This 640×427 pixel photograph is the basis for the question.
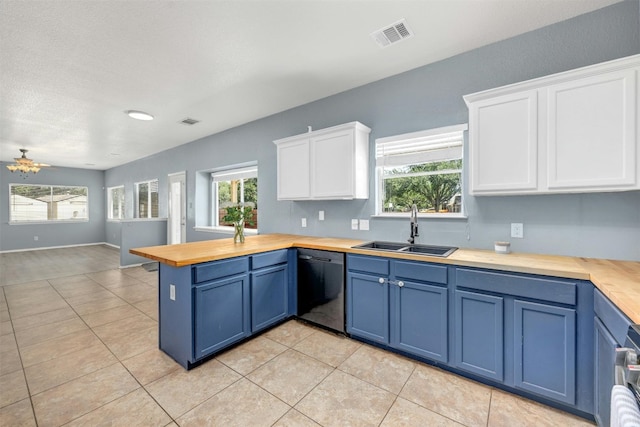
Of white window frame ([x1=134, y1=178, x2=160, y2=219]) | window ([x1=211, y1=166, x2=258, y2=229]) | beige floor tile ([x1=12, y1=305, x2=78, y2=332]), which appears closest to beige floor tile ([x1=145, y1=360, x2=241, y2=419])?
beige floor tile ([x1=12, y1=305, x2=78, y2=332])

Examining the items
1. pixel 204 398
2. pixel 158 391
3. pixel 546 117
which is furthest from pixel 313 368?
pixel 546 117

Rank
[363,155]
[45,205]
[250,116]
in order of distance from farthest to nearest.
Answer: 1. [45,205]
2. [250,116]
3. [363,155]

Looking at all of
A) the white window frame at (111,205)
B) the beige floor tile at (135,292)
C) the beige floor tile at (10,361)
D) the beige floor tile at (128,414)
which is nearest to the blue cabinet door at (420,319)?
the beige floor tile at (128,414)

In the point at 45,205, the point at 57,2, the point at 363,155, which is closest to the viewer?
the point at 57,2

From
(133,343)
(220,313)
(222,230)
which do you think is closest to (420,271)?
(220,313)

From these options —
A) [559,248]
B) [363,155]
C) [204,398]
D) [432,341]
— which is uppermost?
[363,155]

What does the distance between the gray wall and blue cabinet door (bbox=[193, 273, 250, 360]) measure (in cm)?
826

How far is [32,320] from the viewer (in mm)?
3107

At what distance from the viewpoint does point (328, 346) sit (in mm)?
2527

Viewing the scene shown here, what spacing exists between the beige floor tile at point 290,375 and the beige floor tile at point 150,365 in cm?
70

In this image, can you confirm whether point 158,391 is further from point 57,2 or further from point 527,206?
point 527,206

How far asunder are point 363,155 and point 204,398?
257cm

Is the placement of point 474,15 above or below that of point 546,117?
above

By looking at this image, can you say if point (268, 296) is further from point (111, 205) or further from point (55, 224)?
point (55, 224)
